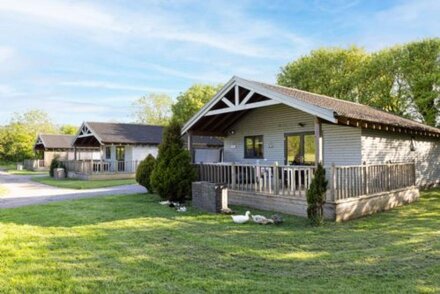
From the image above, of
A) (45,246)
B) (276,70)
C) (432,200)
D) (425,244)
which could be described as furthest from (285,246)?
(276,70)

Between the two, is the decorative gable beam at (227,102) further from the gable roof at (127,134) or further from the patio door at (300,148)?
the gable roof at (127,134)

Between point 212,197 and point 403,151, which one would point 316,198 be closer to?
point 212,197

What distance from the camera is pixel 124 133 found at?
86.8 feet

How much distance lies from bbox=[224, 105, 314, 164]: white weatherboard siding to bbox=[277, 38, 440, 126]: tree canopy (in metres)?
12.6

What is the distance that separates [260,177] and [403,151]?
7016 millimetres

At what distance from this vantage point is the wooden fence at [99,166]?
23562mm

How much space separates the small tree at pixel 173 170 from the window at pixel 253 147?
4.13 meters

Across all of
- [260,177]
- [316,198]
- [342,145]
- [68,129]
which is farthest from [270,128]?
[68,129]

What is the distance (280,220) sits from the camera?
827 cm

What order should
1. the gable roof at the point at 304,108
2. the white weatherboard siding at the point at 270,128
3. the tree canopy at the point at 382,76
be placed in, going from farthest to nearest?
the tree canopy at the point at 382,76
the white weatherboard siding at the point at 270,128
the gable roof at the point at 304,108

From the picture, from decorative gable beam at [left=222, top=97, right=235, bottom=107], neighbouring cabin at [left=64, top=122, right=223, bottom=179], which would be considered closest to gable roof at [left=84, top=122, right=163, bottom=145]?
neighbouring cabin at [left=64, top=122, right=223, bottom=179]

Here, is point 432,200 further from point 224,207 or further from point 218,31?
point 218,31

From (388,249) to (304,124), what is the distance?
750 centimetres

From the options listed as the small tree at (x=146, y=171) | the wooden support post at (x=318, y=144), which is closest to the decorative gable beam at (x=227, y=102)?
the wooden support post at (x=318, y=144)
